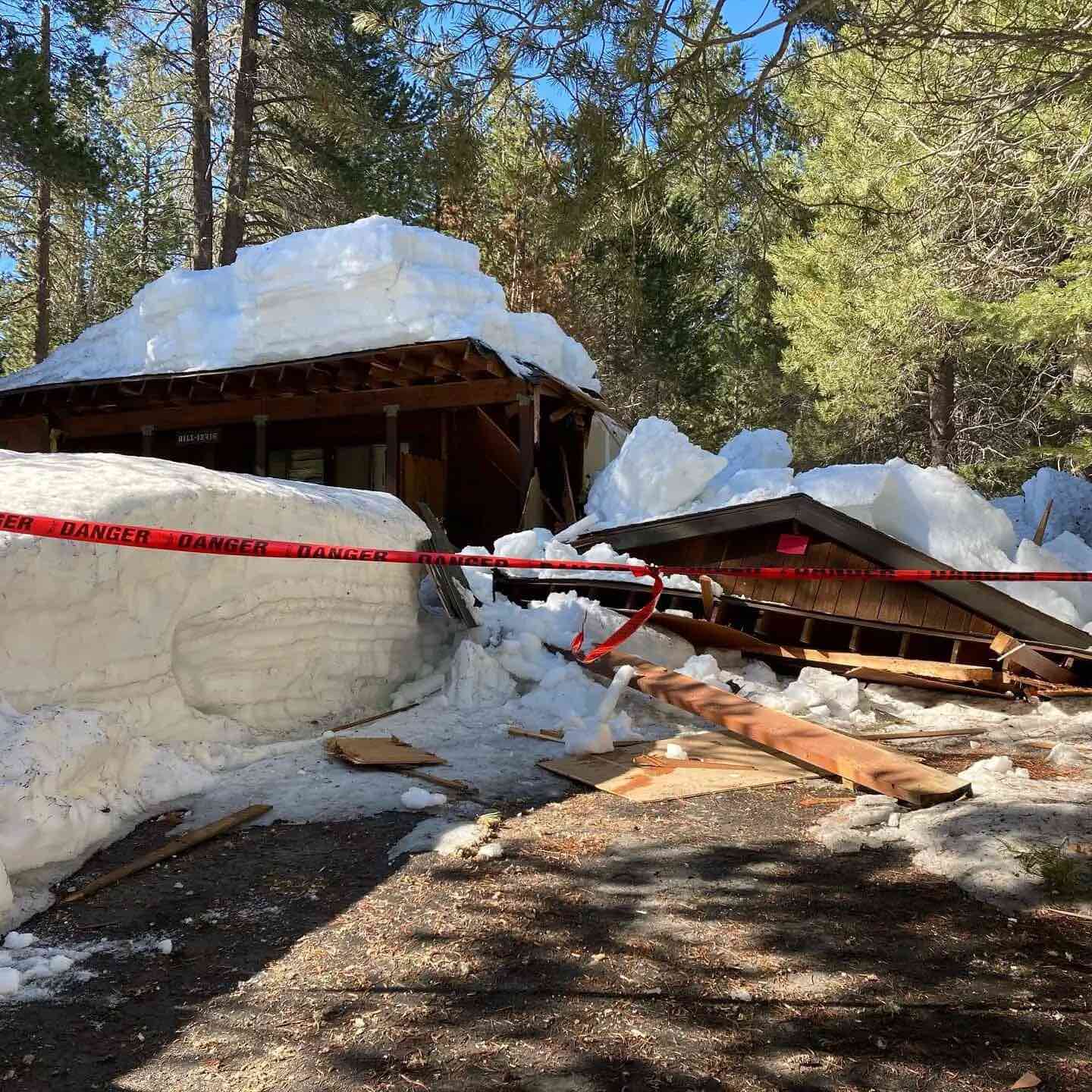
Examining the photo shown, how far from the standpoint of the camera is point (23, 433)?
51.2ft

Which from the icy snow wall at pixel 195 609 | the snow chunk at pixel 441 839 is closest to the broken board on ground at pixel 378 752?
the icy snow wall at pixel 195 609

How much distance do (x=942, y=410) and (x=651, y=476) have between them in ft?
34.1

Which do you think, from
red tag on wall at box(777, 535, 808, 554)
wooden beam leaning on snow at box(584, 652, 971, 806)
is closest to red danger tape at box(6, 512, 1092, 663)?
wooden beam leaning on snow at box(584, 652, 971, 806)

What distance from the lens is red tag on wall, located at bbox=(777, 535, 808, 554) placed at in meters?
9.16

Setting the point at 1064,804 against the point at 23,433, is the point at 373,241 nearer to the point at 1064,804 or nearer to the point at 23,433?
the point at 23,433

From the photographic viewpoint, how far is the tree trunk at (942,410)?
1861cm

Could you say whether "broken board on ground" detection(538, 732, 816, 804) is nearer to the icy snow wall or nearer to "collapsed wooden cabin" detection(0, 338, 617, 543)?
the icy snow wall

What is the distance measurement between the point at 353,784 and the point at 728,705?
2.40 metres

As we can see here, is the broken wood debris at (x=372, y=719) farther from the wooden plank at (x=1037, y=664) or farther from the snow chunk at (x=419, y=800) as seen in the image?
the wooden plank at (x=1037, y=664)

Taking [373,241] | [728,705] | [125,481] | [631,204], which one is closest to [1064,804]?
[728,705]

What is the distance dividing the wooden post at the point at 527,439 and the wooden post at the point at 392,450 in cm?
195

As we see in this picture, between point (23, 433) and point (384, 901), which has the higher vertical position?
point (23, 433)

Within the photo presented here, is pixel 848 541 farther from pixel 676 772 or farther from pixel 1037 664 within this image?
pixel 676 772

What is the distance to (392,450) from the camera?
45.0 ft
